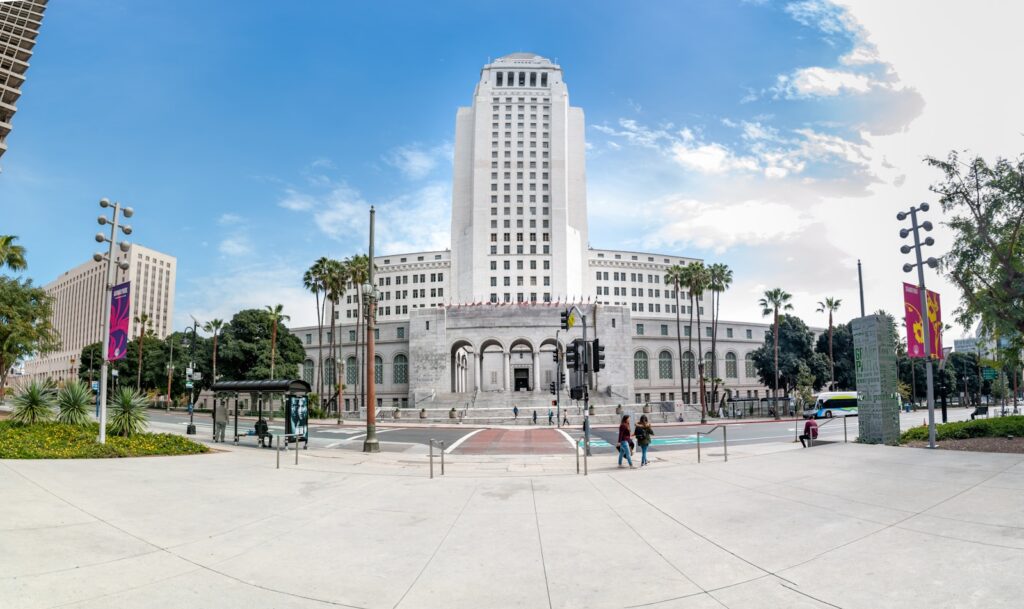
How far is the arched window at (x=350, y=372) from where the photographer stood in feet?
265

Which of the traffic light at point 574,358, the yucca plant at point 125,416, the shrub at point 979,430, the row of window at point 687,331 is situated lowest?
the shrub at point 979,430

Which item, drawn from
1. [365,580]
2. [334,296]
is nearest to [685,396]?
[334,296]

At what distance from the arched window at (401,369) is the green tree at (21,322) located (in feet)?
140

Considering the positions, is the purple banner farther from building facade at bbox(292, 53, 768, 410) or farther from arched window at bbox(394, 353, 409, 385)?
arched window at bbox(394, 353, 409, 385)

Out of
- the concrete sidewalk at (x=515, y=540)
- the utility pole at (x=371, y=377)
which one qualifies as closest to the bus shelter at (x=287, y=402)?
the utility pole at (x=371, y=377)

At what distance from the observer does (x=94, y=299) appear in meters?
150

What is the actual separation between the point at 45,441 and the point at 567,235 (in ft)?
268

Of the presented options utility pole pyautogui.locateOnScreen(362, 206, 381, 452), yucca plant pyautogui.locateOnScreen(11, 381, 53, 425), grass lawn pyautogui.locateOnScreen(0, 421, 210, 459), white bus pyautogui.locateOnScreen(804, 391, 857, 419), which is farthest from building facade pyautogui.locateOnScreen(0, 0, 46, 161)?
white bus pyautogui.locateOnScreen(804, 391, 857, 419)

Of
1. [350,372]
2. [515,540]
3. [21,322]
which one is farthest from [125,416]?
[350,372]

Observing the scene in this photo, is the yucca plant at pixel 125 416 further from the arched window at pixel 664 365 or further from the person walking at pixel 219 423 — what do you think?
the arched window at pixel 664 365

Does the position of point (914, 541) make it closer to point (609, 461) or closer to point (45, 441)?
point (609, 461)

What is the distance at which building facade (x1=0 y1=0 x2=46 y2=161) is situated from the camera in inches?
1666

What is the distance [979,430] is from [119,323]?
31350 millimetres

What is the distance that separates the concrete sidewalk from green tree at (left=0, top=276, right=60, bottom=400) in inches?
1354
